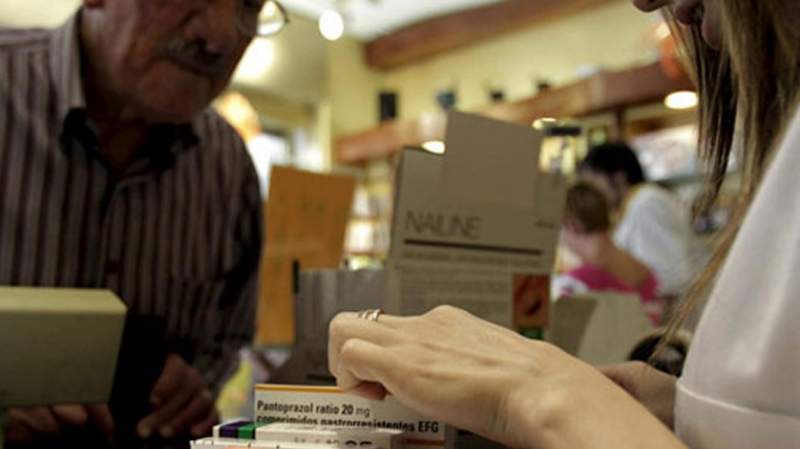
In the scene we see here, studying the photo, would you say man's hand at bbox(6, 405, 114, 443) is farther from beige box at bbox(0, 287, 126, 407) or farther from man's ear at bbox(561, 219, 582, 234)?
man's ear at bbox(561, 219, 582, 234)

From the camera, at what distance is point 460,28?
191 inches

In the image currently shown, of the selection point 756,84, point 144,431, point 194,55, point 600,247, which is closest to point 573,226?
point 600,247

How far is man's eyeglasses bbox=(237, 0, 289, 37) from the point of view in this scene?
103cm

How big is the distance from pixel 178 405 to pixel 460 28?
13.8ft

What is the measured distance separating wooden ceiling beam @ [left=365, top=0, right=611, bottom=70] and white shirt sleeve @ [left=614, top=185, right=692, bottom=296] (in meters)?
1.93

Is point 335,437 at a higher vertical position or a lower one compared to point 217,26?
lower

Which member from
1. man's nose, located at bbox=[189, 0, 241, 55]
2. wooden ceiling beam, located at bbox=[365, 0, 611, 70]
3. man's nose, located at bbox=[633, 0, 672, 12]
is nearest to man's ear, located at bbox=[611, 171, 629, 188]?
wooden ceiling beam, located at bbox=[365, 0, 611, 70]

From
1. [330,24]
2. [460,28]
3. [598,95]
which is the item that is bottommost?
[598,95]

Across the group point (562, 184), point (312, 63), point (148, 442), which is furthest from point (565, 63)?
point (148, 442)

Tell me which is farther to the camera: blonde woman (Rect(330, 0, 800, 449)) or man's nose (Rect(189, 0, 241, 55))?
man's nose (Rect(189, 0, 241, 55))

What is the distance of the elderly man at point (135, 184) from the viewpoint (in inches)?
38.2

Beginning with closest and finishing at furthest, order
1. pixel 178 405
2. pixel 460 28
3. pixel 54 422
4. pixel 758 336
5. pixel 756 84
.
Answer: pixel 758 336 → pixel 756 84 → pixel 54 422 → pixel 178 405 → pixel 460 28

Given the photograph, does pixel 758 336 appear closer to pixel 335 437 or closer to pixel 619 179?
pixel 335 437

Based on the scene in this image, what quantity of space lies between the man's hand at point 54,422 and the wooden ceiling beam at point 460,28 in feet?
13.4
